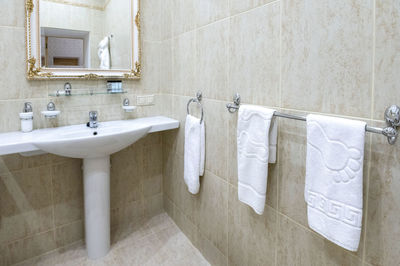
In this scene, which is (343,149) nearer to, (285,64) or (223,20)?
(285,64)

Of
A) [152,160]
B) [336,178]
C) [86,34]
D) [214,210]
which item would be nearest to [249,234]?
[214,210]

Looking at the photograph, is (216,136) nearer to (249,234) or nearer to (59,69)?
(249,234)

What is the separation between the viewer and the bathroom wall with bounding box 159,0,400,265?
2.66ft

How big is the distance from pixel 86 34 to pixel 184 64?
2.22 feet

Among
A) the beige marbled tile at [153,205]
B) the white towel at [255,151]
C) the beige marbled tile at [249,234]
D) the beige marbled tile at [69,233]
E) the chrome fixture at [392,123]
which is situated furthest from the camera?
the beige marbled tile at [153,205]

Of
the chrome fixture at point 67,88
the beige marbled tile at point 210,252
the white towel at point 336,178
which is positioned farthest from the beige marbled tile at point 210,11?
the beige marbled tile at point 210,252

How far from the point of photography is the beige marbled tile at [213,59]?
1.42m

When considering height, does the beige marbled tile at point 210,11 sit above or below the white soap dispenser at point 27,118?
above

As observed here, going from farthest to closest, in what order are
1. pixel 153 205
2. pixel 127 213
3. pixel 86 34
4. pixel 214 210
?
pixel 153 205 < pixel 127 213 < pixel 86 34 < pixel 214 210

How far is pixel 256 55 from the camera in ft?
3.98

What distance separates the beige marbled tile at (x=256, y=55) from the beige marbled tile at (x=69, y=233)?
1.47m

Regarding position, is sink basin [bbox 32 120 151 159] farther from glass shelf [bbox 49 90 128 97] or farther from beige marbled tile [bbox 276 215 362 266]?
beige marbled tile [bbox 276 215 362 266]

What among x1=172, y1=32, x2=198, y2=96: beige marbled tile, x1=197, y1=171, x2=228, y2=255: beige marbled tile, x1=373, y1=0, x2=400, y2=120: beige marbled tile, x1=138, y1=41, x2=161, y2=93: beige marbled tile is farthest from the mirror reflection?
x1=373, y1=0, x2=400, y2=120: beige marbled tile

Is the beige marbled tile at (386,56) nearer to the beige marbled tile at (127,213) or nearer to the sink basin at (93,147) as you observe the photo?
the sink basin at (93,147)
